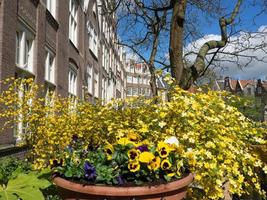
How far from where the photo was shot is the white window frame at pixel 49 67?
13922 mm

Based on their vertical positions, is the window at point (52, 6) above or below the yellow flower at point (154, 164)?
above

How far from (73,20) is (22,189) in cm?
1836

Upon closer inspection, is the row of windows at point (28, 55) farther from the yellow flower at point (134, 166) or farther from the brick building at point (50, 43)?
the yellow flower at point (134, 166)

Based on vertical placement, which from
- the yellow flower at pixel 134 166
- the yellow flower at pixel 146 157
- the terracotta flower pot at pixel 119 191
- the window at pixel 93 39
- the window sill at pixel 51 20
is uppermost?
the window at pixel 93 39

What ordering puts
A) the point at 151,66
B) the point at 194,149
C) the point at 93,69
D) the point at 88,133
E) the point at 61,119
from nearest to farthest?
1. the point at 194,149
2. the point at 88,133
3. the point at 61,119
4. the point at 151,66
5. the point at 93,69

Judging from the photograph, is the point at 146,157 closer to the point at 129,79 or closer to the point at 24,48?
the point at 24,48

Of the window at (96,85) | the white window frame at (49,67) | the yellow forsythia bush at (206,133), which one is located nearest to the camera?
the yellow forsythia bush at (206,133)

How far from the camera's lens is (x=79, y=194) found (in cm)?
291

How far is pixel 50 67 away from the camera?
48.9 ft

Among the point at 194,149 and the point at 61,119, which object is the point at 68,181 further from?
the point at 61,119

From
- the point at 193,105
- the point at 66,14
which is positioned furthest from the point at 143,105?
the point at 66,14

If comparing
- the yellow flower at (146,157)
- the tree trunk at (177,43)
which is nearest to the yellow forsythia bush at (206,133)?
the yellow flower at (146,157)

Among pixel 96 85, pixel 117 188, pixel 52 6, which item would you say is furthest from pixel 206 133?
pixel 96 85

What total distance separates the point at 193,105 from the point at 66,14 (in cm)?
1409
